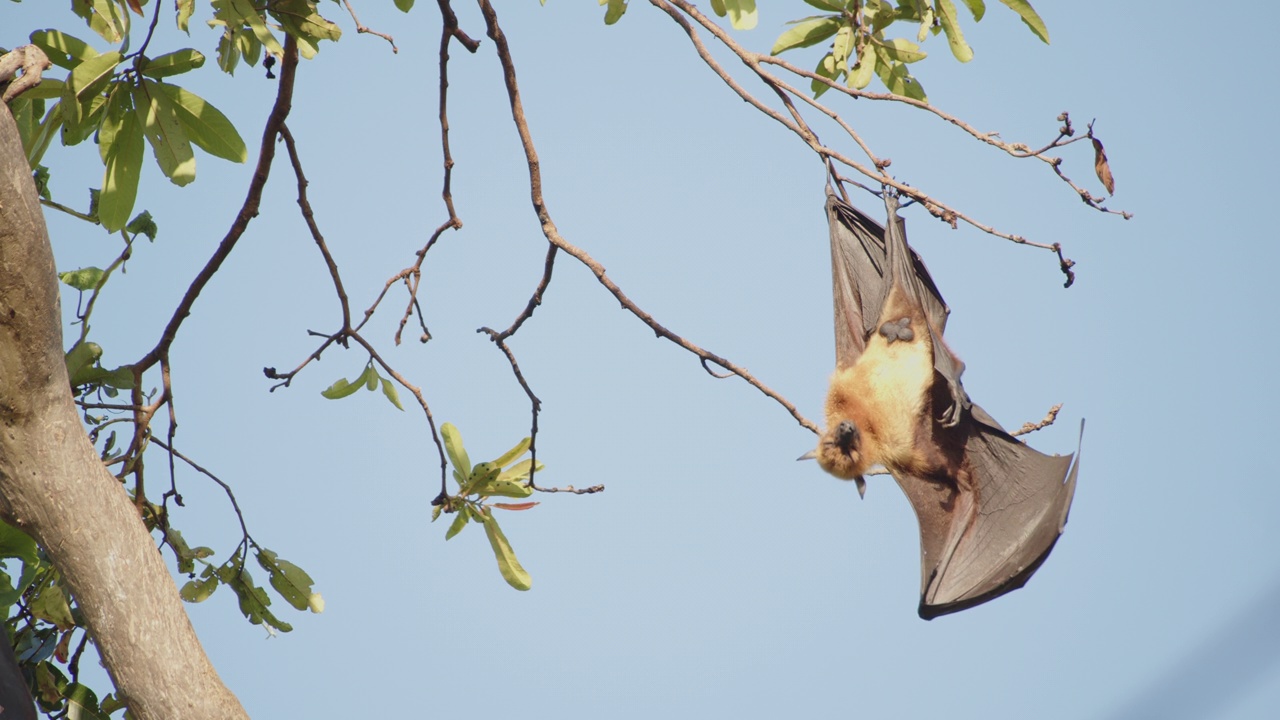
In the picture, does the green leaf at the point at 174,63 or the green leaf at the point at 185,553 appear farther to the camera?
the green leaf at the point at 185,553

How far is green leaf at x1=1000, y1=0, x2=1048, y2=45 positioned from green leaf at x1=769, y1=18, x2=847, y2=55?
27.1 inches

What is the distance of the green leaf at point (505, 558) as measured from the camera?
14.0 feet

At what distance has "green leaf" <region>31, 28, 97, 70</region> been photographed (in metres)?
3.31

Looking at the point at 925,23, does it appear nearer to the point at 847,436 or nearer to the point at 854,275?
the point at 854,275

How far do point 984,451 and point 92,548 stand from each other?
391 centimetres

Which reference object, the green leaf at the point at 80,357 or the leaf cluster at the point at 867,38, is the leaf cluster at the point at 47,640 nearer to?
the green leaf at the point at 80,357

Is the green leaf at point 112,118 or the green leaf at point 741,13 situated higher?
the green leaf at point 741,13

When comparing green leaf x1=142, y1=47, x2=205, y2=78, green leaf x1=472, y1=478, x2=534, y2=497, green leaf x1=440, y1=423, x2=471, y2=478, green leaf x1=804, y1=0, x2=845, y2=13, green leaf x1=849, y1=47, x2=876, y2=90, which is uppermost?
green leaf x1=804, y1=0, x2=845, y2=13

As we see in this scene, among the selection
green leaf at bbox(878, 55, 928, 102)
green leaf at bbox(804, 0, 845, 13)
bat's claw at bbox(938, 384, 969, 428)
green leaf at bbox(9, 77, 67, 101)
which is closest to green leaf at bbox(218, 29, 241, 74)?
green leaf at bbox(9, 77, 67, 101)

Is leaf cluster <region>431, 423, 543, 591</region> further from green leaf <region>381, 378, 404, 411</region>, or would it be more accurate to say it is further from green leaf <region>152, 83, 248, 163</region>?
green leaf <region>152, 83, 248, 163</region>

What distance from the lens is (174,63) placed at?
3.46 m

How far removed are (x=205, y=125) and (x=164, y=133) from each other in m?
0.14

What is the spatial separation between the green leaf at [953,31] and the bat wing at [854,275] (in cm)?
137

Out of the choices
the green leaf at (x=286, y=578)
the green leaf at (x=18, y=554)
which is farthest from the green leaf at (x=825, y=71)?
the green leaf at (x=18, y=554)
